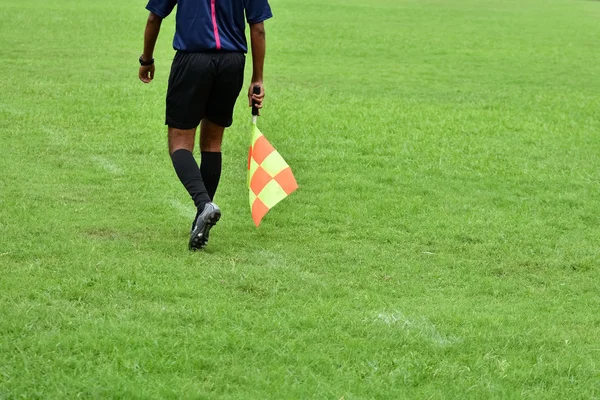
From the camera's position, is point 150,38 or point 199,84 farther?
A: point 150,38

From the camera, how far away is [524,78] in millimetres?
16688

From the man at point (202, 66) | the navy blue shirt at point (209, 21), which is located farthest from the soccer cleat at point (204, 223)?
the navy blue shirt at point (209, 21)

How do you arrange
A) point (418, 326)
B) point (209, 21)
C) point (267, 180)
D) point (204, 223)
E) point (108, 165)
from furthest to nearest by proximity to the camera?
1. point (108, 165)
2. point (267, 180)
3. point (209, 21)
4. point (204, 223)
5. point (418, 326)

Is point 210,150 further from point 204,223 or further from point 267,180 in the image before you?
point 204,223

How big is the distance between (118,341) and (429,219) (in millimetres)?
3442

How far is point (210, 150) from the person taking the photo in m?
6.76

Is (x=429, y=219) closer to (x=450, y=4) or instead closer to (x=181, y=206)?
(x=181, y=206)

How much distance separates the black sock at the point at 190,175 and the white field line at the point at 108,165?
2246mm

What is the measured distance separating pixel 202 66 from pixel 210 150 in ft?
2.08

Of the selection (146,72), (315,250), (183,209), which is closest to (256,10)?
(146,72)

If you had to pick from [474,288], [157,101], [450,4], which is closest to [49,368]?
[474,288]

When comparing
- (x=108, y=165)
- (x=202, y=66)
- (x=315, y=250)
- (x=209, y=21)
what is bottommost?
(x=108, y=165)

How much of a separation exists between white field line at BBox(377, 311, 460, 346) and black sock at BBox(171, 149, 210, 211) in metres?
1.57

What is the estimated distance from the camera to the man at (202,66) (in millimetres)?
6297
